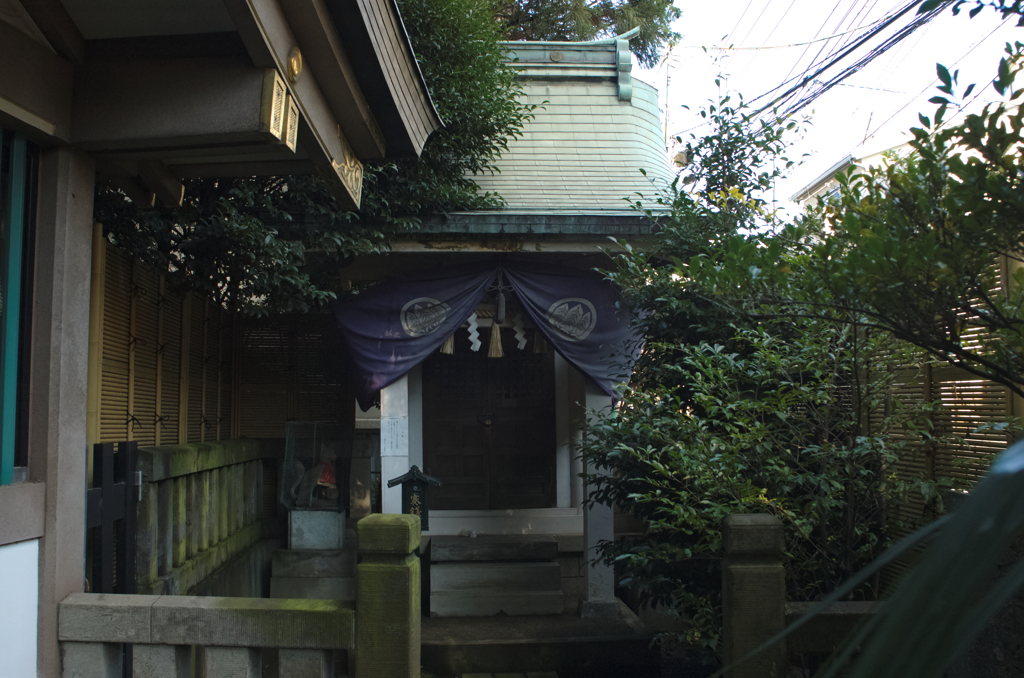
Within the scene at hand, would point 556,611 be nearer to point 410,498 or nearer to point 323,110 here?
point 410,498

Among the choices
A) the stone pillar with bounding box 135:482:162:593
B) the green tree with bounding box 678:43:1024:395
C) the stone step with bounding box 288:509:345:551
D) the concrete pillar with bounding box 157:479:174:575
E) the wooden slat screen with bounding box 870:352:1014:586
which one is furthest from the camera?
the stone step with bounding box 288:509:345:551

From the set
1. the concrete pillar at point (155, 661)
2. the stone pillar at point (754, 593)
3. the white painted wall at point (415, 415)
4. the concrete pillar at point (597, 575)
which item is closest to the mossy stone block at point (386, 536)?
the concrete pillar at point (155, 661)

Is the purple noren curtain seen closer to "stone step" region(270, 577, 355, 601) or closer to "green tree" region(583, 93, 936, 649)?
"green tree" region(583, 93, 936, 649)

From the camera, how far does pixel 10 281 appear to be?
318cm

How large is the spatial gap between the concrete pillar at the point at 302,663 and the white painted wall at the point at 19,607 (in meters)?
1.04

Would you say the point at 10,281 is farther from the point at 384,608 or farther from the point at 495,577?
the point at 495,577

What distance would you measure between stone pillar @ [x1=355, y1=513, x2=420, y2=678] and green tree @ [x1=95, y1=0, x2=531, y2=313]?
3.09 metres

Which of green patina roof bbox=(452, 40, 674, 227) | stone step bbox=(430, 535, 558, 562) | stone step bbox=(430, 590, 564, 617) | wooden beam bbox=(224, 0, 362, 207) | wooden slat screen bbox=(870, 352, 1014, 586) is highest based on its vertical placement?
green patina roof bbox=(452, 40, 674, 227)

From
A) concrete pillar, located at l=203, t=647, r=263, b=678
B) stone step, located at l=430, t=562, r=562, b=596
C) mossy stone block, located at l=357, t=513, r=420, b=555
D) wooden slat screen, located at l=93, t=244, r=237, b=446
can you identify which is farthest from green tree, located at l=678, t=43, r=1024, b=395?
stone step, located at l=430, t=562, r=562, b=596

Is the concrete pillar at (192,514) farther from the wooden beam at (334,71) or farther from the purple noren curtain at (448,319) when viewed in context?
the wooden beam at (334,71)

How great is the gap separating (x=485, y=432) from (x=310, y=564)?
2574 millimetres

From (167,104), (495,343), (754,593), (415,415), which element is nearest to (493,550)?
(415,415)

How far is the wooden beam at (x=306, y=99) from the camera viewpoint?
289 cm

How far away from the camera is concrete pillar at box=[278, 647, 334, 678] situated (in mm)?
3244
